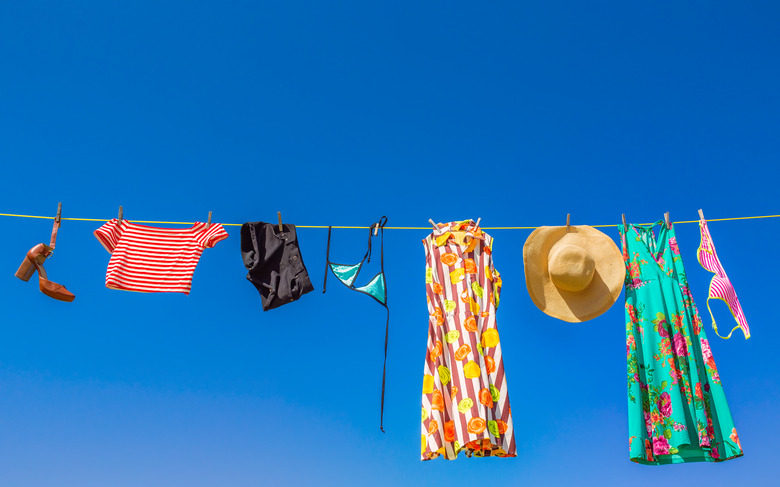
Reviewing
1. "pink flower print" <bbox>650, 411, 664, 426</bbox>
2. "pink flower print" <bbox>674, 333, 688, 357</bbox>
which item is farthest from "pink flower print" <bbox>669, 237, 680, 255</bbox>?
"pink flower print" <bbox>650, 411, 664, 426</bbox>

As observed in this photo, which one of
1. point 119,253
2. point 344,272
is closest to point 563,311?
point 344,272

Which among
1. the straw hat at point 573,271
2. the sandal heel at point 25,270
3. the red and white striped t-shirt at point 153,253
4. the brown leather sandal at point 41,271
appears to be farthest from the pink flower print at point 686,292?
the sandal heel at point 25,270

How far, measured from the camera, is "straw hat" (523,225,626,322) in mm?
4520

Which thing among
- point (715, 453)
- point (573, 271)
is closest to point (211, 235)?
point (573, 271)

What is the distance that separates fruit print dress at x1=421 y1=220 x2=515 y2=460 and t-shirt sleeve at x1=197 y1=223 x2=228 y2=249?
1.54 meters

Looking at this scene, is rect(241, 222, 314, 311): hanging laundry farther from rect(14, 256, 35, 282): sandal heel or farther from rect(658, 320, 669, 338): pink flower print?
rect(658, 320, 669, 338): pink flower print

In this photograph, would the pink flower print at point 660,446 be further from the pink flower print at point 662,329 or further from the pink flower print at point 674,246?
the pink flower print at point 674,246

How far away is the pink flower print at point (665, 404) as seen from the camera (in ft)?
13.3

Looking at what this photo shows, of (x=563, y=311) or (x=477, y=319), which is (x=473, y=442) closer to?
(x=477, y=319)

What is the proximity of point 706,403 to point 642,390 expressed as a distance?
41 centimetres

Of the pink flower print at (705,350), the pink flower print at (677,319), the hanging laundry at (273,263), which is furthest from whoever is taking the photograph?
the hanging laundry at (273,263)

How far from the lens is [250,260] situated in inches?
178

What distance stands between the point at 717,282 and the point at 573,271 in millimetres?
933

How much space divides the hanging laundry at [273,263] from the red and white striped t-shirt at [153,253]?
0.22 m
